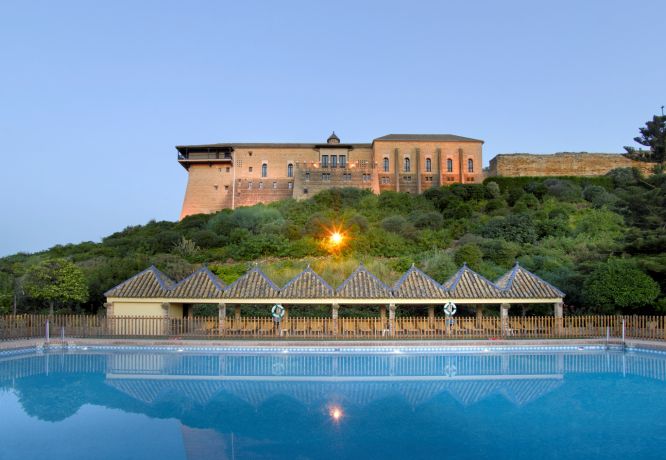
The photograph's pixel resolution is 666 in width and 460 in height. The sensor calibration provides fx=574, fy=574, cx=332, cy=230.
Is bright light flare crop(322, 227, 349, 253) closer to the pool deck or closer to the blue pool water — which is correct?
the pool deck

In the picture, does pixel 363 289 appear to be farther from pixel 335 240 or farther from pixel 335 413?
pixel 335 240

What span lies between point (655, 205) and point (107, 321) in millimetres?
19975

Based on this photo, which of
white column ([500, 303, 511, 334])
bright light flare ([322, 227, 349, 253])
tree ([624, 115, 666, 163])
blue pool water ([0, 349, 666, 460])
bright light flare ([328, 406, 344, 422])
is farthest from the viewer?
bright light flare ([322, 227, 349, 253])

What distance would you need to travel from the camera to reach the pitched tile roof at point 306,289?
17812mm

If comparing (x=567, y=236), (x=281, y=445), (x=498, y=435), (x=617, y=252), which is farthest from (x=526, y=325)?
(x=567, y=236)

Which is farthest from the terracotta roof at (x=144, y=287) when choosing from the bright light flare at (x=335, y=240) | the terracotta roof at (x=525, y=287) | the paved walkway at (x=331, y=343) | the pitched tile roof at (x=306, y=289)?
the bright light flare at (x=335, y=240)

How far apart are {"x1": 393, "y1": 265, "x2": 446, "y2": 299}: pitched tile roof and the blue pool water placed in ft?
8.39

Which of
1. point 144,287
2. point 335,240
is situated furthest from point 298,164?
point 144,287

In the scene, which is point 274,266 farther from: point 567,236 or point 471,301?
point 567,236

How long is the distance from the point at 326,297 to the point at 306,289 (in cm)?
75

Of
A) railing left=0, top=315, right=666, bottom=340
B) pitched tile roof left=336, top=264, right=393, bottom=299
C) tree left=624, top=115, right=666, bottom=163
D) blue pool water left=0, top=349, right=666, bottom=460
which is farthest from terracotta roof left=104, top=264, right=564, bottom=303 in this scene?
tree left=624, top=115, right=666, bottom=163

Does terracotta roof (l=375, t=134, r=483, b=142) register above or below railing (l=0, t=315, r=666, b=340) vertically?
above

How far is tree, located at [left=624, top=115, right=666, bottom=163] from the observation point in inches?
960

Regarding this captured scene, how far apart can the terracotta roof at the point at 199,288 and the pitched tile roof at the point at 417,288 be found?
222 inches
